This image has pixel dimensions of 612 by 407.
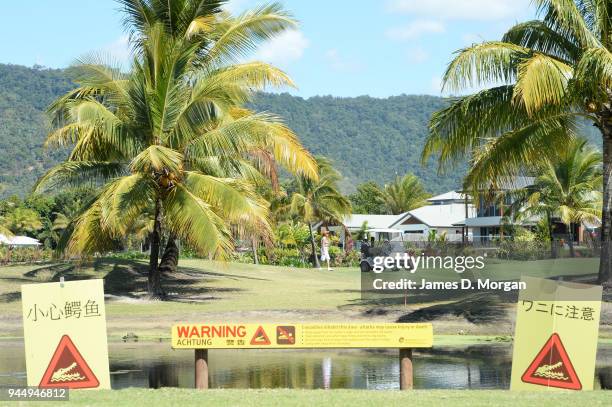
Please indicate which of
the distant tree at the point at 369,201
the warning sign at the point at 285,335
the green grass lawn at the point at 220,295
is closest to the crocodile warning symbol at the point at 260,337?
the warning sign at the point at 285,335

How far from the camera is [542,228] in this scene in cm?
5366

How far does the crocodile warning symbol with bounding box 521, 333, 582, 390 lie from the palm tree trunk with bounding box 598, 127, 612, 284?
37.0ft

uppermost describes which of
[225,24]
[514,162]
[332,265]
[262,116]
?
[225,24]

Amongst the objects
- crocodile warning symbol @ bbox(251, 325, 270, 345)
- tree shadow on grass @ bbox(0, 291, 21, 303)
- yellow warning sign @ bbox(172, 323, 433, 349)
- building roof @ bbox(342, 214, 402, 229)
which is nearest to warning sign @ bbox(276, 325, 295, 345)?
yellow warning sign @ bbox(172, 323, 433, 349)

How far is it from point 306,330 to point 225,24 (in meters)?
14.7

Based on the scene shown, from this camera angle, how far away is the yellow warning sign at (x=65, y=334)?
10.3m

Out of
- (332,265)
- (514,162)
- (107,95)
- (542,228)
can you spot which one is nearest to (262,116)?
(107,95)

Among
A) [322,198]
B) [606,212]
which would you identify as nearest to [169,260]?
[606,212]

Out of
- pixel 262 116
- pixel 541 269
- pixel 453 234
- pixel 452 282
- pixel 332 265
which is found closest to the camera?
pixel 262 116

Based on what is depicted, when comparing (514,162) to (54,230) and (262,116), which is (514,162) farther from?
(54,230)

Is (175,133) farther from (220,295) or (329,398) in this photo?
(329,398)

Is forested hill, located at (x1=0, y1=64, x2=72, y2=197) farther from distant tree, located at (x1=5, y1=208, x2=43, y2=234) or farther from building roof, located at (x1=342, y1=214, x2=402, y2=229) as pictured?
building roof, located at (x1=342, y1=214, x2=402, y2=229)

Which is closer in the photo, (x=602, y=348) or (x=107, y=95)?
(x=602, y=348)

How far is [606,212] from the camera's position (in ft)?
69.3
